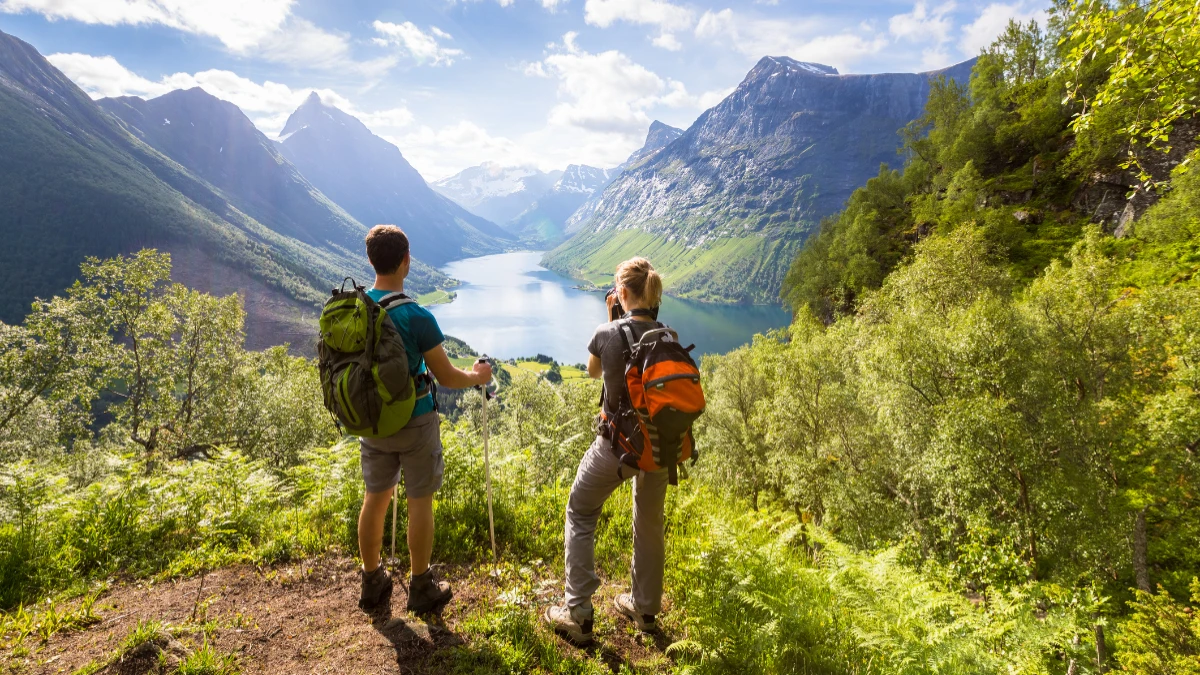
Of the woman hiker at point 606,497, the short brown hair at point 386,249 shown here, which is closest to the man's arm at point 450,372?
the short brown hair at point 386,249

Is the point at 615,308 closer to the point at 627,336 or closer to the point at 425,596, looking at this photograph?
the point at 627,336

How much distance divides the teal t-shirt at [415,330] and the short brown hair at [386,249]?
23 cm

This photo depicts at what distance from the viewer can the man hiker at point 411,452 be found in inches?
144

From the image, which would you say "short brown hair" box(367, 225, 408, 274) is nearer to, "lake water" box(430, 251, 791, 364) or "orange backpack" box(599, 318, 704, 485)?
"orange backpack" box(599, 318, 704, 485)

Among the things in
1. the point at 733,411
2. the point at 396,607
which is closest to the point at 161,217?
the point at 733,411

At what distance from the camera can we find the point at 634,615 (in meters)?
3.87

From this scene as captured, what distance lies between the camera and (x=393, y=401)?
11.3 feet

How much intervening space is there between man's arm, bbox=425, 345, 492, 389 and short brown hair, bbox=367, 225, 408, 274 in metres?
0.76

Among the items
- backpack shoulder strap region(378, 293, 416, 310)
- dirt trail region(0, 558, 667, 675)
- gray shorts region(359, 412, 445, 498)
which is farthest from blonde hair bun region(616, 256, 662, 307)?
dirt trail region(0, 558, 667, 675)

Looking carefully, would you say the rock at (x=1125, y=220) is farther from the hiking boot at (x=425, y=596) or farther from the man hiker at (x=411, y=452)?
the hiking boot at (x=425, y=596)

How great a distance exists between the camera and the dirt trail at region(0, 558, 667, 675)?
3.28m

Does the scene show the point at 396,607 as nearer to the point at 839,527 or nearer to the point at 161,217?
the point at 839,527

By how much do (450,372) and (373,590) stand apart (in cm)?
208

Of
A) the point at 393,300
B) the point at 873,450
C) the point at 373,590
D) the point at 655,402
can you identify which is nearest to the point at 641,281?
the point at 655,402
